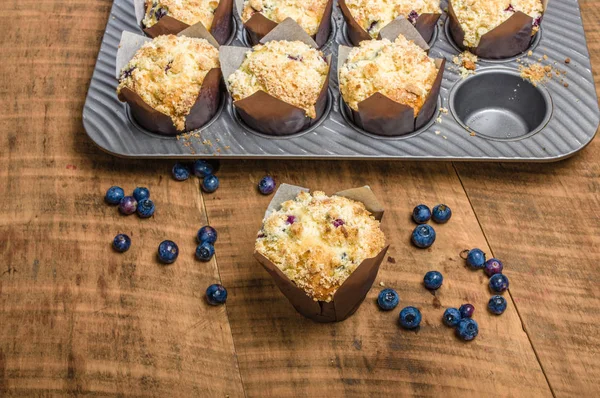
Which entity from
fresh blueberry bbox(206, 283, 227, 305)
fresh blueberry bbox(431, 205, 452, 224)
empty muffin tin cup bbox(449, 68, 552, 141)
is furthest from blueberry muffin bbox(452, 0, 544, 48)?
fresh blueberry bbox(206, 283, 227, 305)

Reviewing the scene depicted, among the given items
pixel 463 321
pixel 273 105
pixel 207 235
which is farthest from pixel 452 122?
pixel 207 235

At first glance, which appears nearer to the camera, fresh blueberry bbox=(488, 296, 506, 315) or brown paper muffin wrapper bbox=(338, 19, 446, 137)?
fresh blueberry bbox=(488, 296, 506, 315)

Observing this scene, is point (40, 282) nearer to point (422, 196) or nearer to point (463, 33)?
point (422, 196)

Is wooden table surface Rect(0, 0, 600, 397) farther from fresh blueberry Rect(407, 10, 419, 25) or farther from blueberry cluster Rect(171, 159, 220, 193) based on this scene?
fresh blueberry Rect(407, 10, 419, 25)

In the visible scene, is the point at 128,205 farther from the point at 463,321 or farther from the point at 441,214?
the point at 463,321

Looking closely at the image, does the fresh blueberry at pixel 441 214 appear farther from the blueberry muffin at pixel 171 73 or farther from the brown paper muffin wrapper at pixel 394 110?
the blueberry muffin at pixel 171 73
